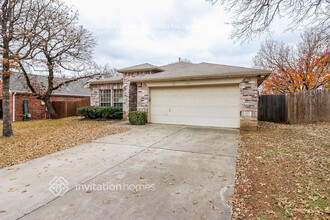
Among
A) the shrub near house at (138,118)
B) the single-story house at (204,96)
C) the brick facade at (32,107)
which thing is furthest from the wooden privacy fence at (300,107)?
the brick facade at (32,107)

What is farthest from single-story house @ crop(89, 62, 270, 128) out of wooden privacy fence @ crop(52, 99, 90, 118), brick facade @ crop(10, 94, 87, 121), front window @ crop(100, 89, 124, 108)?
brick facade @ crop(10, 94, 87, 121)

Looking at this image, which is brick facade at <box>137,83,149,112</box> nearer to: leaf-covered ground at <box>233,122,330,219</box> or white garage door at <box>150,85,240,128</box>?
white garage door at <box>150,85,240,128</box>

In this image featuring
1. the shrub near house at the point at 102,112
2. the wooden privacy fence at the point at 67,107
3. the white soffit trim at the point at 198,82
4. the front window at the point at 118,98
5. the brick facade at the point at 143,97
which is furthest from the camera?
the wooden privacy fence at the point at 67,107

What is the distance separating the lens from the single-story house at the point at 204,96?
823 centimetres

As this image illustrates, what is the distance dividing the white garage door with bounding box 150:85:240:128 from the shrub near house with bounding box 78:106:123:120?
3092 millimetres

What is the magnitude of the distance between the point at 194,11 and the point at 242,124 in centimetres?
535

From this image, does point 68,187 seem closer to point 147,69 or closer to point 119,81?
point 147,69

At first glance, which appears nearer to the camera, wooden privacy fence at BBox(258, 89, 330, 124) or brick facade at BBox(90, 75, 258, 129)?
brick facade at BBox(90, 75, 258, 129)

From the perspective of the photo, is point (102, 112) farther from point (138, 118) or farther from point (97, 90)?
point (138, 118)

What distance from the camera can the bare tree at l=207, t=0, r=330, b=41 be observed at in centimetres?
546

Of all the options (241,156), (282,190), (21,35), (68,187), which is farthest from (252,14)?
(21,35)

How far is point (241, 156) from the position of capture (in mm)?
4637

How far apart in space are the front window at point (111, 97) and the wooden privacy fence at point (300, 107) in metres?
10.3

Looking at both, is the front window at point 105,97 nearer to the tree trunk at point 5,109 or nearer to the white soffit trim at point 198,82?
the white soffit trim at point 198,82
